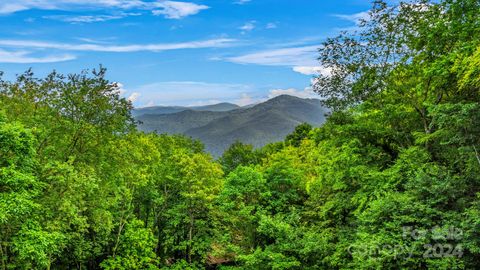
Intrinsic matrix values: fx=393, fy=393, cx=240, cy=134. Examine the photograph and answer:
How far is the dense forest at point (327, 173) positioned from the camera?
13414 mm

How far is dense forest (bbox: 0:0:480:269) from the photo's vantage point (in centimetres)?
1341

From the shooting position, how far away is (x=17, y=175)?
13.3 meters

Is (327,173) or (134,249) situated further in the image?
(134,249)

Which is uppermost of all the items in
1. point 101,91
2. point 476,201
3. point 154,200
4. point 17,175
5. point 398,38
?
point 398,38

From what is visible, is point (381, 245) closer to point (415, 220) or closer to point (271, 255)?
point (415, 220)

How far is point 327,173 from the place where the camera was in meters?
19.7

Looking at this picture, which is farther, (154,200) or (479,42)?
(154,200)

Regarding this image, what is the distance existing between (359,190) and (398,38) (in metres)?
7.36

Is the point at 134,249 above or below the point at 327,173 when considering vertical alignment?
below

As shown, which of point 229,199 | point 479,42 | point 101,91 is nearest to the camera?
point 479,42

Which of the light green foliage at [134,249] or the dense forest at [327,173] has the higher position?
the dense forest at [327,173]

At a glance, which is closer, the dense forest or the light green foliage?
the dense forest

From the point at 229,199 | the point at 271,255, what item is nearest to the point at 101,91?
the point at 229,199

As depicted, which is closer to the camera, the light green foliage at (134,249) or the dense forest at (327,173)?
the dense forest at (327,173)
